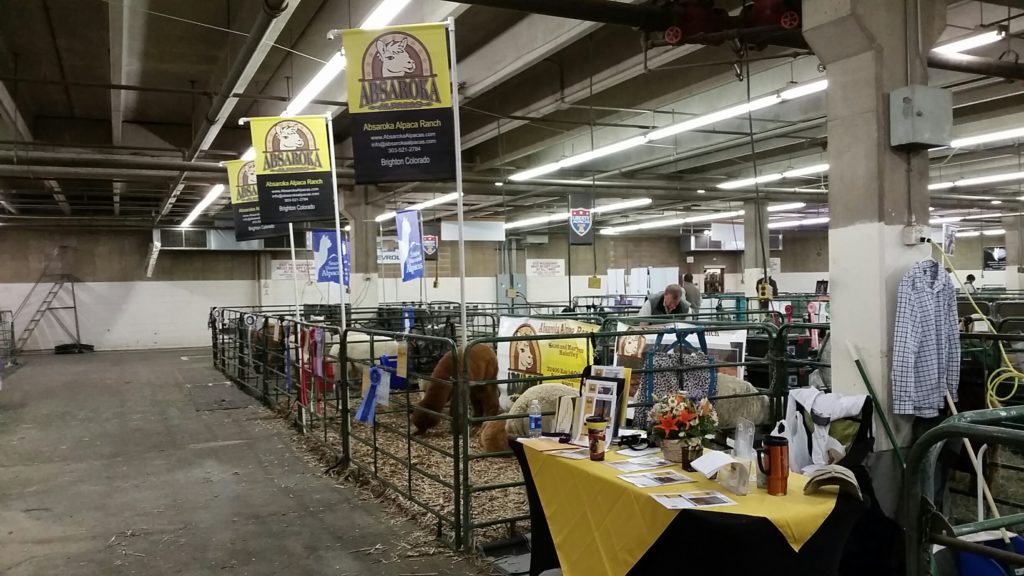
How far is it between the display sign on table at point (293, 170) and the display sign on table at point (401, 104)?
2743 mm

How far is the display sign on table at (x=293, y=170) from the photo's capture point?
802 cm

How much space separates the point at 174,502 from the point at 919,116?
6.49m

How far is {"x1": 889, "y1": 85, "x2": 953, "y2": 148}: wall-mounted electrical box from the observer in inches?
182

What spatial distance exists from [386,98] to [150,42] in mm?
5384

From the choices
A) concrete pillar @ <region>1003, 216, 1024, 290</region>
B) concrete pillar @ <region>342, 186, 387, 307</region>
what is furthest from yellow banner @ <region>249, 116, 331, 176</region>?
concrete pillar @ <region>1003, 216, 1024, 290</region>

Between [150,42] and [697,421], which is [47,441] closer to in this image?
[150,42]

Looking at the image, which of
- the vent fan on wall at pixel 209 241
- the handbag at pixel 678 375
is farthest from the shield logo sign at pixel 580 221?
the vent fan on wall at pixel 209 241

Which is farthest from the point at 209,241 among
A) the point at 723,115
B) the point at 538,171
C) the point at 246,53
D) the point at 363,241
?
the point at 723,115

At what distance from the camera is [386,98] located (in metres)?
5.35

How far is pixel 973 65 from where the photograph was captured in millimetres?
5895

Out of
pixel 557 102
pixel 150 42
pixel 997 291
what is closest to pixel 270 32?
pixel 150 42

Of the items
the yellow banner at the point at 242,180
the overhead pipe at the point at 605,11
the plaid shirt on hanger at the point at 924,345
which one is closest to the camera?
the plaid shirt on hanger at the point at 924,345

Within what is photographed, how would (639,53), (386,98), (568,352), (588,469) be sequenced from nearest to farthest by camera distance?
1. (588,469)
2. (386,98)
3. (568,352)
4. (639,53)

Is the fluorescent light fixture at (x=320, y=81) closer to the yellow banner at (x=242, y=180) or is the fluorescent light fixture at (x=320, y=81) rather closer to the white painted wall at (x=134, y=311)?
the yellow banner at (x=242, y=180)
